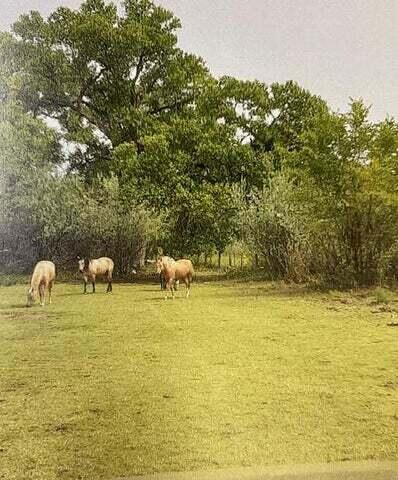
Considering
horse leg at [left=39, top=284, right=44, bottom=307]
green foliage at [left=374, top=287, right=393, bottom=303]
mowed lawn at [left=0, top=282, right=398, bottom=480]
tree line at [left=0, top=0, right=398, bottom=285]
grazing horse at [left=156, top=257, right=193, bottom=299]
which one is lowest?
mowed lawn at [left=0, top=282, right=398, bottom=480]

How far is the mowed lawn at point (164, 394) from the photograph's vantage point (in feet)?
4.20

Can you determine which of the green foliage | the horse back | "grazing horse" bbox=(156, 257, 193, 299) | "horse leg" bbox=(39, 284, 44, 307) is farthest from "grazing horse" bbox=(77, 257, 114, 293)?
the green foliage

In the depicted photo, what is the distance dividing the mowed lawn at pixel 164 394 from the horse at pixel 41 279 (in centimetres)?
4

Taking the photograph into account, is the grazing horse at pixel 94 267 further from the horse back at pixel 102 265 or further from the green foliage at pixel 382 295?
the green foliage at pixel 382 295

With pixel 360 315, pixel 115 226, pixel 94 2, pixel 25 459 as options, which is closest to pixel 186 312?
pixel 115 226

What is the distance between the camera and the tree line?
58.7 inches

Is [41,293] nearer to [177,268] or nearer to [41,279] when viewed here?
[41,279]

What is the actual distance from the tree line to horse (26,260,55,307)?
3 cm

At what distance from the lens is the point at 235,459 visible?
129 cm

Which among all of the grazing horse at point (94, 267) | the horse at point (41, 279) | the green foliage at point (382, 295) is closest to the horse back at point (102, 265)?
the grazing horse at point (94, 267)

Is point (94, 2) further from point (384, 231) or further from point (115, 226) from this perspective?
point (384, 231)

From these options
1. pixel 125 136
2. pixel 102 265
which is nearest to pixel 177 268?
pixel 102 265

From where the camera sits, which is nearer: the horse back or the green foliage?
the horse back

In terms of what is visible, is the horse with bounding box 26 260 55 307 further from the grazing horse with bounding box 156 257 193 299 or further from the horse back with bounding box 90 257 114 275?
the grazing horse with bounding box 156 257 193 299
